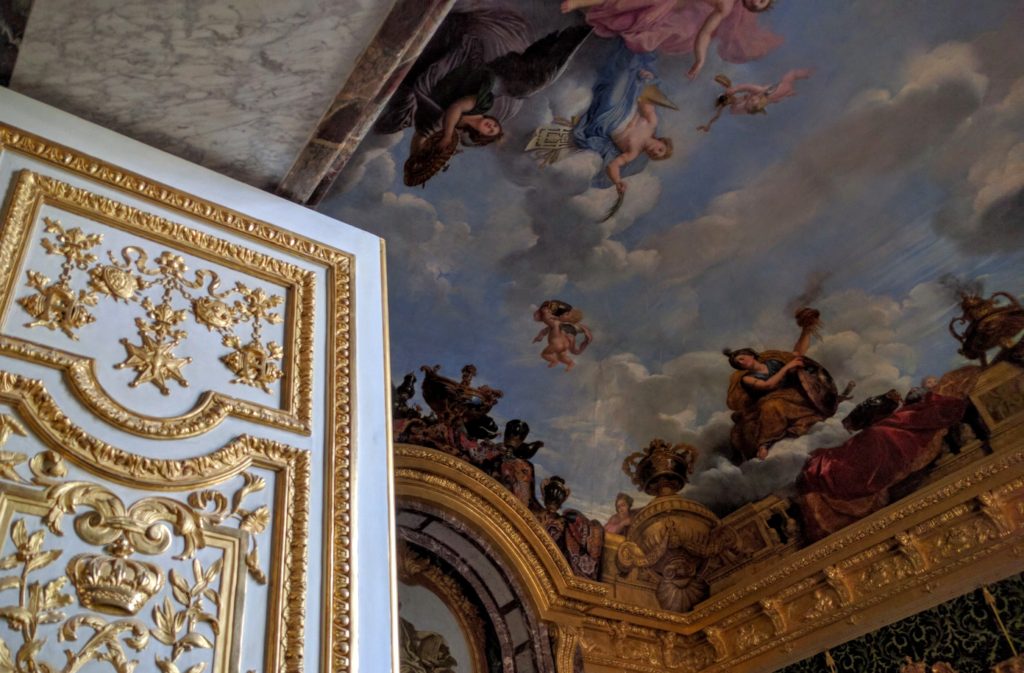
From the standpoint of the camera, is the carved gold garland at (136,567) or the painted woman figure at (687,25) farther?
the painted woman figure at (687,25)

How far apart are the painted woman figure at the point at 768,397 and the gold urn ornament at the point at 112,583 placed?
30.2 feet

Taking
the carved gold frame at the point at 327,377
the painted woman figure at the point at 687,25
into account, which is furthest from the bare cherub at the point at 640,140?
the carved gold frame at the point at 327,377

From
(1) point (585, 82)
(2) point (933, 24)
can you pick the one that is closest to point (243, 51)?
(1) point (585, 82)

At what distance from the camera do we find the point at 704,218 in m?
9.41

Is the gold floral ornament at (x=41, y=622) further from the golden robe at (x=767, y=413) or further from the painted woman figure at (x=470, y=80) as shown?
the golden robe at (x=767, y=413)

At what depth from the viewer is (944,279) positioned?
935cm

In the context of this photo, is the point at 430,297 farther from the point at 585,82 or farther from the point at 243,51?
the point at 243,51

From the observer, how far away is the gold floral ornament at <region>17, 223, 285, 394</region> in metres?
2.30

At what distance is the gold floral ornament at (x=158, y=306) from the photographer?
90.5 inches

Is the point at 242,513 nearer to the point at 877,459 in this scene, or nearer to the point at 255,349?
the point at 255,349

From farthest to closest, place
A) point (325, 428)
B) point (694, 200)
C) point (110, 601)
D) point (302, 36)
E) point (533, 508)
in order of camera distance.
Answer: point (533, 508), point (694, 200), point (302, 36), point (325, 428), point (110, 601)

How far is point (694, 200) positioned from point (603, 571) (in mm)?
4834

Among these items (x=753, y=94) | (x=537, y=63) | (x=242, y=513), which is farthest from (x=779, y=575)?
→ (x=242, y=513)

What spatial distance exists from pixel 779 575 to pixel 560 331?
4.08 meters
